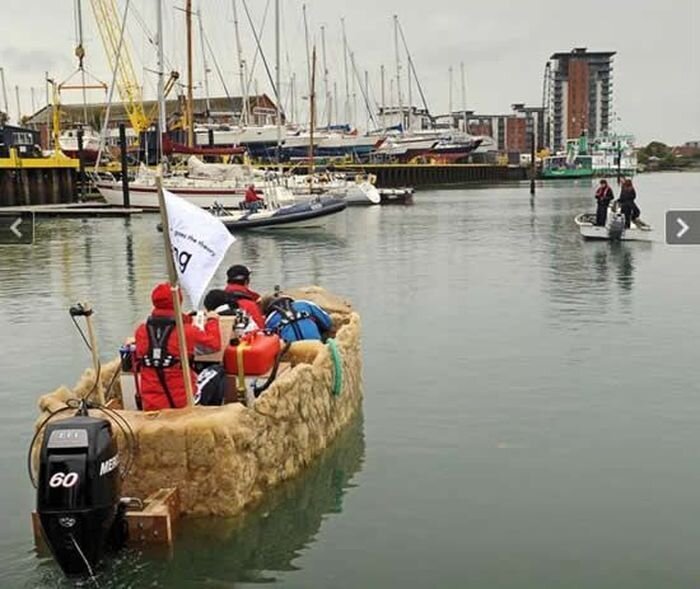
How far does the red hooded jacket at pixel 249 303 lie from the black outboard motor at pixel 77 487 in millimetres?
3788

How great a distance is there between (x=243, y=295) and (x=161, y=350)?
2694 mm

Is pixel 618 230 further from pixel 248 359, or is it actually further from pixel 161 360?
pixel 161 360

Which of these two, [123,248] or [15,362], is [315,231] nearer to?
[123,248]

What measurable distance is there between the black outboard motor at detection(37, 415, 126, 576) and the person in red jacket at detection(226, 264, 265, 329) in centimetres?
381

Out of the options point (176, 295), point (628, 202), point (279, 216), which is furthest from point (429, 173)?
point (176, 295)

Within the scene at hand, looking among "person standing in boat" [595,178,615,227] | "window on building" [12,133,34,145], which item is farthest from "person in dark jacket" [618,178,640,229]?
"window on building" [12,133,34,145]

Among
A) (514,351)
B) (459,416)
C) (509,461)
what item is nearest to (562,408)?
(459,416)

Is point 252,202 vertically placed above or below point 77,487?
above

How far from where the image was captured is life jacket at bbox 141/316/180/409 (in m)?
7.52

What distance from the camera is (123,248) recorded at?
3300 centimetres

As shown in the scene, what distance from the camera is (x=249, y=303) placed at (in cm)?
1005

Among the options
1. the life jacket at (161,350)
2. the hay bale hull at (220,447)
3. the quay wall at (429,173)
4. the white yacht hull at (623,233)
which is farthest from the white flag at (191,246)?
the quay wall at (429,173)

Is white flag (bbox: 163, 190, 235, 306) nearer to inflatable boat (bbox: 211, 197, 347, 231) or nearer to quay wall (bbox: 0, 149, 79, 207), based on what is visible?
inflatable boat (bbox: 211, 197, 347, 231)

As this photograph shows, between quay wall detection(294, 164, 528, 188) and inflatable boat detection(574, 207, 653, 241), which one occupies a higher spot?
quay wall detection(294, 164, 528, 188)
